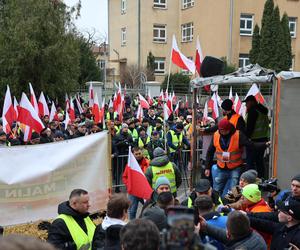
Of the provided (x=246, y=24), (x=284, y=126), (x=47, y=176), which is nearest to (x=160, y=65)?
(x=246, y=24)

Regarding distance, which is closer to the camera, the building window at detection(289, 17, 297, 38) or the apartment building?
the apartment building

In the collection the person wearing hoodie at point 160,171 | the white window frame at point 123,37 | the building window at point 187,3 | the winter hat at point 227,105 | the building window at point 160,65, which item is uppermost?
the building window at point 187,3

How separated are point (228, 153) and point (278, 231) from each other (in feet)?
11.1

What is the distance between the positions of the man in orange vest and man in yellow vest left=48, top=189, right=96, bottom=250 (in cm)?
383

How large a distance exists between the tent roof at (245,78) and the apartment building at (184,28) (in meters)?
29.0

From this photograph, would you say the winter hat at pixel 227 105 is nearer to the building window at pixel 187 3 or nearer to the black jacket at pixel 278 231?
the black jacket at pixel 278 231

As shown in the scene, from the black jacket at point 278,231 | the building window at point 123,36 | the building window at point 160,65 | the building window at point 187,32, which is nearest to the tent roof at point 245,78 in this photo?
the black jacket at point 278,231

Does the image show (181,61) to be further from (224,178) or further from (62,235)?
(62,235)

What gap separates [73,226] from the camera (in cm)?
442

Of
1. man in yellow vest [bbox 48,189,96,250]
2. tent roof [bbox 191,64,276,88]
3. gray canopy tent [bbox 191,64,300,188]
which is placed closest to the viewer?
man in yellow vest [bbox 48,189,96,250]

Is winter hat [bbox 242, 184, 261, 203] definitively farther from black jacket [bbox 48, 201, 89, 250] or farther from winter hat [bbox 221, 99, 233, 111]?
winter hat [bbox 221, 99, 233, 111]

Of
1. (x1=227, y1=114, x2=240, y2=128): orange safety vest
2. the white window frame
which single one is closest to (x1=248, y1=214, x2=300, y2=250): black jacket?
(x1=227, y1=114, x2=240, y2=128): orange safety vest

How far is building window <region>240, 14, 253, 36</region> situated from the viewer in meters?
36.9

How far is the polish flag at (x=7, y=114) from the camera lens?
11.7 meters
